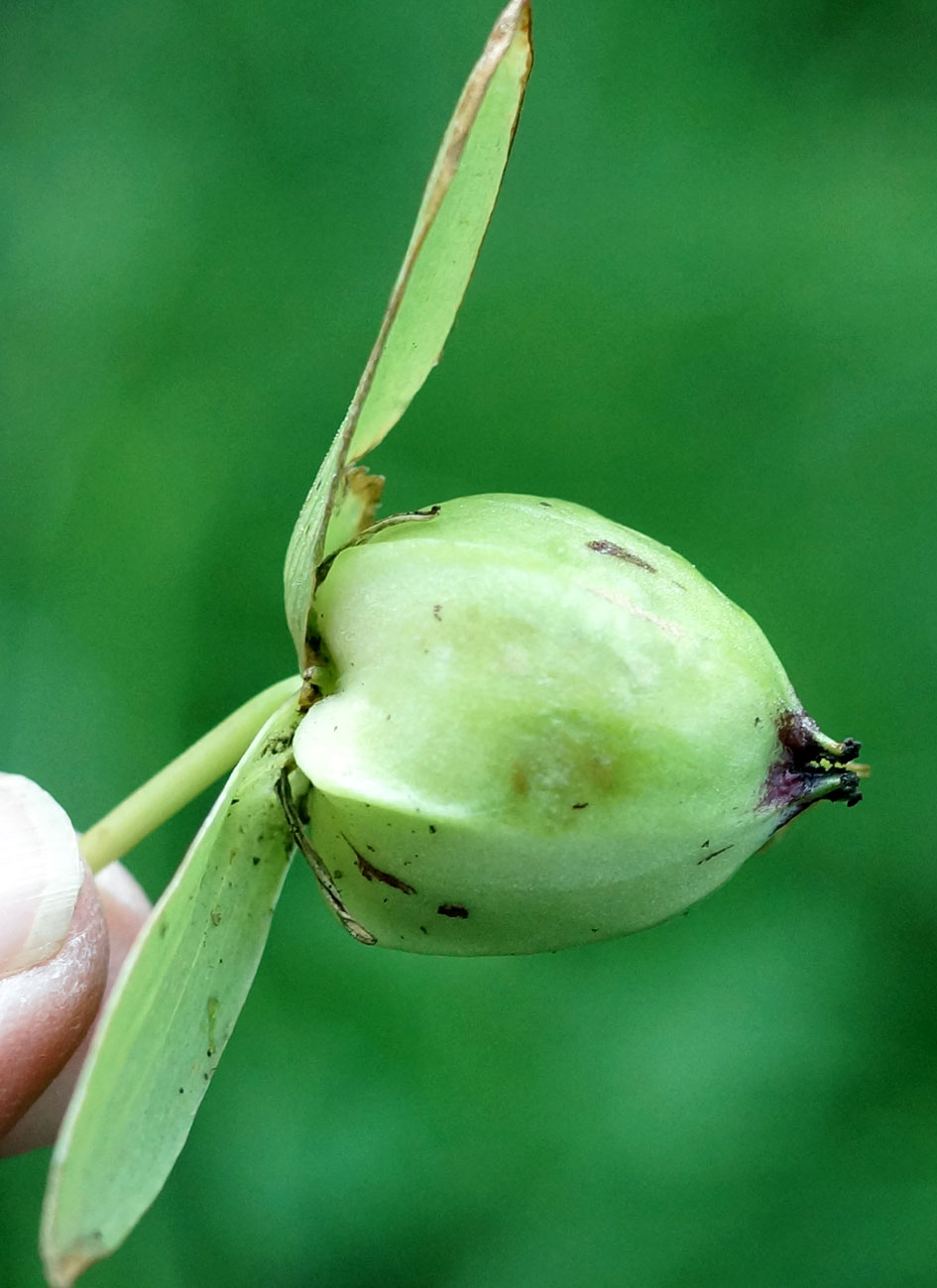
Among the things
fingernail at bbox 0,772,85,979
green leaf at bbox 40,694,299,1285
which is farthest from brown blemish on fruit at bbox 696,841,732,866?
fingernail at bbox 0,772,85,979

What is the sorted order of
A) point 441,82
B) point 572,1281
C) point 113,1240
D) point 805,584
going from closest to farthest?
point 113,1240, point 572,1281, point 805,584, point 441,82

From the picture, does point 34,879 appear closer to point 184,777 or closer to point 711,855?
point 184,777

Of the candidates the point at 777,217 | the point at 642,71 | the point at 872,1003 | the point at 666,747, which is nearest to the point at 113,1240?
→ the point at 666,747

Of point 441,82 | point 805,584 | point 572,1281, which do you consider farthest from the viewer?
point 441,82

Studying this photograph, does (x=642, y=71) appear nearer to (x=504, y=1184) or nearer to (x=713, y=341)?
(x=713, y=341)

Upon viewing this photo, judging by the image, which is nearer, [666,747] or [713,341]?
[666,747]

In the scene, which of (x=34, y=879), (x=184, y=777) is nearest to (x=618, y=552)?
(x=184, y=777)

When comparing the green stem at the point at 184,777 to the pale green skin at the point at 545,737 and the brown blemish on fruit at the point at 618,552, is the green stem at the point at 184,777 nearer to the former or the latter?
the pale green skin at the point at 545,737
